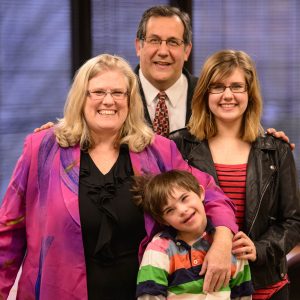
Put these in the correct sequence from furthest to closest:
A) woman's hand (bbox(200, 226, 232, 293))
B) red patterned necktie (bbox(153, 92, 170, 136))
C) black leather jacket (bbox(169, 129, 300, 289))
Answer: red patterned necktie (bbox(153, 92, 170, 136))
black leather jacket (bbox(169, 129, 300, 289))
woman's hand (bbox(200, 226, 232, 293))

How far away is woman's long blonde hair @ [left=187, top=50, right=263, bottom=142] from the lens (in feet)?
7.83

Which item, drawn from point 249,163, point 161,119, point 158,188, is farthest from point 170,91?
point 158,188

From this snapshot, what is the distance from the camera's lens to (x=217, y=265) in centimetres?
200

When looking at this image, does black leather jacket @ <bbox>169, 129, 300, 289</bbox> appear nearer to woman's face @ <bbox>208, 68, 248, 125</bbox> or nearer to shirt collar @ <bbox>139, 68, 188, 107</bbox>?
woman's face @ <bbox>208, 68, 248, 125</bbox>

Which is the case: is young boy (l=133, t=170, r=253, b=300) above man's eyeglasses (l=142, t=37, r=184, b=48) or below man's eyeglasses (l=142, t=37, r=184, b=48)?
below

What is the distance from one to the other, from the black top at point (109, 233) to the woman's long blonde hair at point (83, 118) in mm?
118

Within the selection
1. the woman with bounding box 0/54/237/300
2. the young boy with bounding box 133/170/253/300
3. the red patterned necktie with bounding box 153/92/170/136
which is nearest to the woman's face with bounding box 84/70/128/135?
the woman with bounding box 0/54/237/300

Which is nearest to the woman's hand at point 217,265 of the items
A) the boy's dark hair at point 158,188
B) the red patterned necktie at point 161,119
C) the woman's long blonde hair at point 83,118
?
the boy's dark hair at point 158,188

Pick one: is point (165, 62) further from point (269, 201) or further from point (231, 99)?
point (269, 201)

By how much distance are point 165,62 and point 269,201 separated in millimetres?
991

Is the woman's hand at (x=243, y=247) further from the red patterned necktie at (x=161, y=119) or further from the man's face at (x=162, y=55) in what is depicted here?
the man's face at (x=162, y=55)

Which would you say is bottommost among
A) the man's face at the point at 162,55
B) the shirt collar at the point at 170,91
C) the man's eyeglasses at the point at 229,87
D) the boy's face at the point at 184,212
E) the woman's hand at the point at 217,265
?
the woman's hand at the point at 217,265

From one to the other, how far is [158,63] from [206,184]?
96 centimetres

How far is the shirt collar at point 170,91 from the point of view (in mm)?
2994
